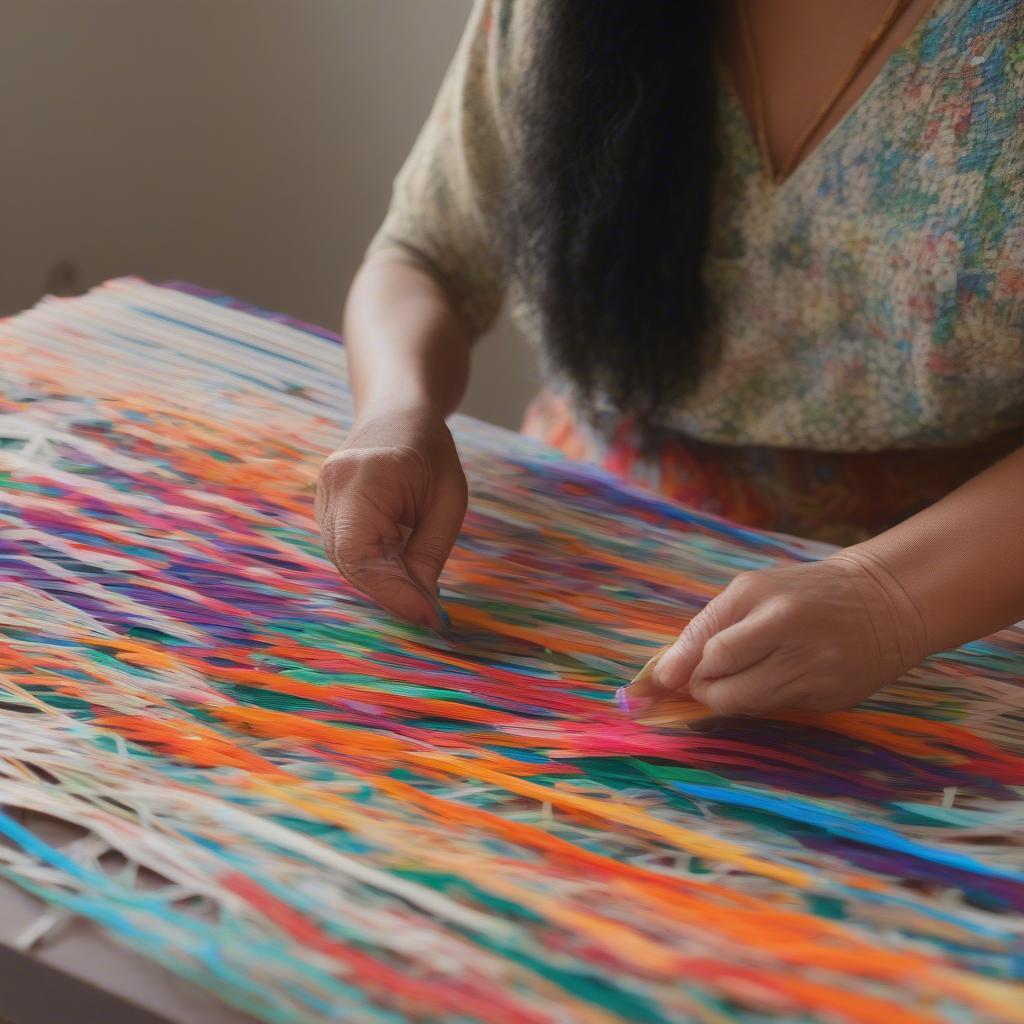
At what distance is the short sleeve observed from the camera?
41.9 inches

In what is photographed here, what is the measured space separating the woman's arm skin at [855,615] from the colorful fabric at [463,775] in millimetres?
21

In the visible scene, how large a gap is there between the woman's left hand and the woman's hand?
0.50 feet

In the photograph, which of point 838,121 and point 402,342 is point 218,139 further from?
point 838,121

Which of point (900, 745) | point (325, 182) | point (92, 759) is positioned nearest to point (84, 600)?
point (92, 759)

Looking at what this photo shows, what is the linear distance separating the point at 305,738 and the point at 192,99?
1.65m

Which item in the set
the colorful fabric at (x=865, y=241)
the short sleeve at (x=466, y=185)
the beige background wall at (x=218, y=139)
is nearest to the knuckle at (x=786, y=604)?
the colorful fabric at (x=865, y=241)

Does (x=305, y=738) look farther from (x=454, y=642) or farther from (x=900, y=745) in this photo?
(x=900, y=745)

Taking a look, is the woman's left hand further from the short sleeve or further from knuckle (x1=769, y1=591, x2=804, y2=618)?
the short sleeve

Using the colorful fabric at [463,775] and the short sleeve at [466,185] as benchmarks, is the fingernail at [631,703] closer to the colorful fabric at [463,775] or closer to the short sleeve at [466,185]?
the colorful fabric at [463,775]

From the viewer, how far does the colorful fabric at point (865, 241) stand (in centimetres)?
81

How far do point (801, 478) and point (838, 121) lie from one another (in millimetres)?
293

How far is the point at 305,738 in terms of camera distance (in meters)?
0.59

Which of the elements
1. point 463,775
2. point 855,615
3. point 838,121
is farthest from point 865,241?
point 463,775

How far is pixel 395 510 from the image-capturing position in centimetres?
76
